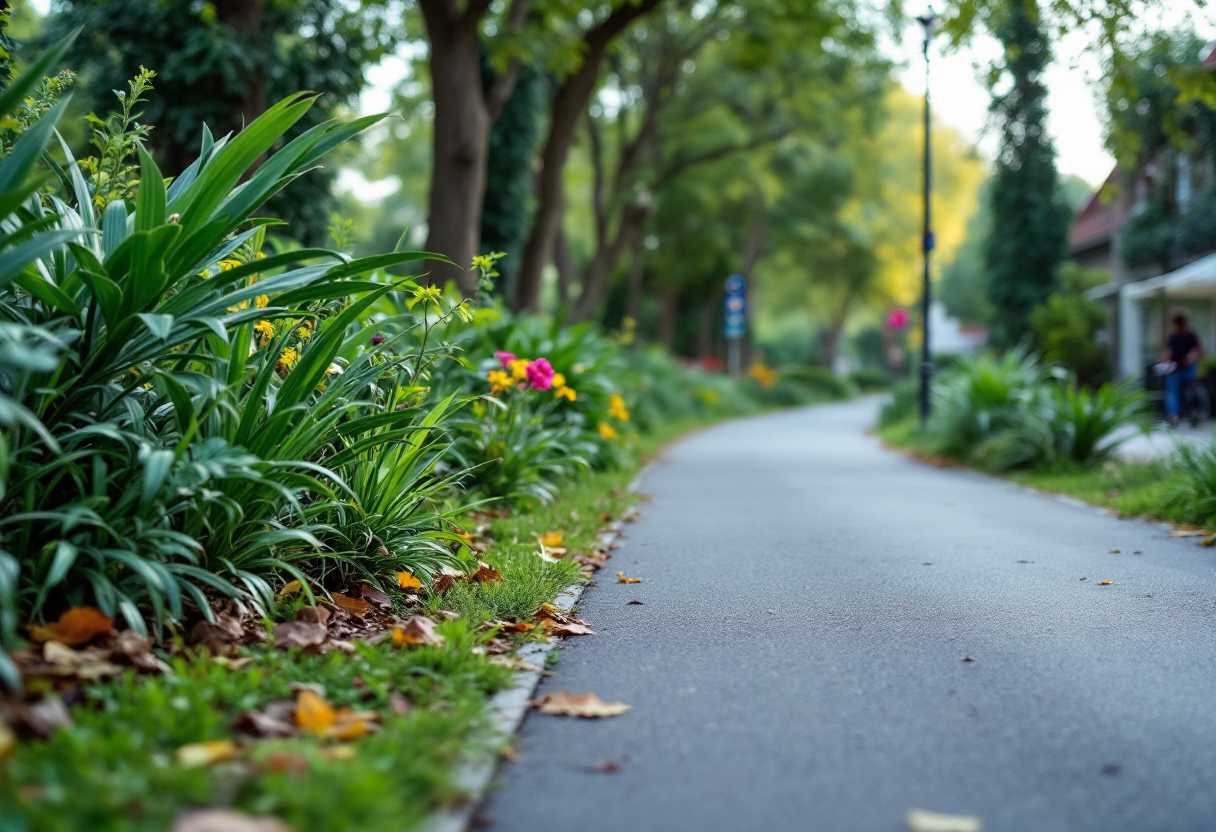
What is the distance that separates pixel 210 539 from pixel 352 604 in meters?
0.66

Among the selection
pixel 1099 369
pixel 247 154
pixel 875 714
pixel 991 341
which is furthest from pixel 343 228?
pixel 991 341

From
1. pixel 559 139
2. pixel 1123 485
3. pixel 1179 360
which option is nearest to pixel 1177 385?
pixel 1179 360

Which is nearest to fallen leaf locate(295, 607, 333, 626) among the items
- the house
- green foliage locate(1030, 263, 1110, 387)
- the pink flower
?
the pink flower

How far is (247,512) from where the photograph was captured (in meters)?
3.81

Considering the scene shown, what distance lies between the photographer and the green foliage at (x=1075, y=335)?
23312mm

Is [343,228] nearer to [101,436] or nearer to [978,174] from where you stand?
[101,436]

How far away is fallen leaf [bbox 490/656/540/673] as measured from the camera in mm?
3547

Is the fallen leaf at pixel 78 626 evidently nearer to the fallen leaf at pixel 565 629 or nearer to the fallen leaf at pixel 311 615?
the fallen leaf at pixel 311 615

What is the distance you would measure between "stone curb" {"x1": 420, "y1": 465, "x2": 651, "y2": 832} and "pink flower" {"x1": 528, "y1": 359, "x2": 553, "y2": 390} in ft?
8.45

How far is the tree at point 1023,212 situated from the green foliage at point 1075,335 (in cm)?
267

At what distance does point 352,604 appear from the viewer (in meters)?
4.12

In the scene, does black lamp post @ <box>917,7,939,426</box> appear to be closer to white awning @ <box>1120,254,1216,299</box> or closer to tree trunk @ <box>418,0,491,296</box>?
white awning @ <box>1120,254,1216,299</box>

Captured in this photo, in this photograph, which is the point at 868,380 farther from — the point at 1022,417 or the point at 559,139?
the point at 1022,417

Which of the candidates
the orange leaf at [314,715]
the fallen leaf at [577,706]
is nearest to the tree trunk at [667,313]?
the fallen leaf at [577,706]
